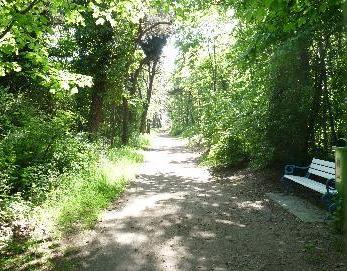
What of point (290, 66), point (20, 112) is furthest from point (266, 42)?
point (20, 112)

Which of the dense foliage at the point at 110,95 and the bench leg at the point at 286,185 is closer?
the dense foliage at the point at 110,95

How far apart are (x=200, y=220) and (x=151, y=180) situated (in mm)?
5719

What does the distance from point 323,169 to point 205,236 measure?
4.19 meters

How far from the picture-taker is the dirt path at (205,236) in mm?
6406

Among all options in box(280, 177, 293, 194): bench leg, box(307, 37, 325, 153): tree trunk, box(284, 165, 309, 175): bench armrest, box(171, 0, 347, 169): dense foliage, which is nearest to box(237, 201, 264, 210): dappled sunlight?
box(280, 177, 293, 194): bench leg

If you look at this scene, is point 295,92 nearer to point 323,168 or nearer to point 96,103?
point 323,168

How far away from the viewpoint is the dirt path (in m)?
6.41

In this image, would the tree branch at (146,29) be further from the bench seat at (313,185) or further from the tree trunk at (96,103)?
the bench seat at (313,185)

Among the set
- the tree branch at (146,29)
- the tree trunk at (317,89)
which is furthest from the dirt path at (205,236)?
A: the tree branch at (146,29)

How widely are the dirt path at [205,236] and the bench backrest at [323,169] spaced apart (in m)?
1.46

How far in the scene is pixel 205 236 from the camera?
25.3 feet

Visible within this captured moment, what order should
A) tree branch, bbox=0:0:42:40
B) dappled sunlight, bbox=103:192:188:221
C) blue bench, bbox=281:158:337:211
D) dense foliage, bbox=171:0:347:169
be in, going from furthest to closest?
1. dense foliage, bbox=171:0:347:169
2. dappled sunlight, bbox=103:192:188:221
3. blue bench, bbox=281:158:337:211
4. tree branch, bbox=0:0:42:40

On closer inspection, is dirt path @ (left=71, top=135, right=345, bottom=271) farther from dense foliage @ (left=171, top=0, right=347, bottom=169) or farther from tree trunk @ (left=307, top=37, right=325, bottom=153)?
tree trunk @ (left=307, top=37, right=325, bottom=153)

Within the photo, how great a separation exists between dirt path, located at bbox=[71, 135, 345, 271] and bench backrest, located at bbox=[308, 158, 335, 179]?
146cm
